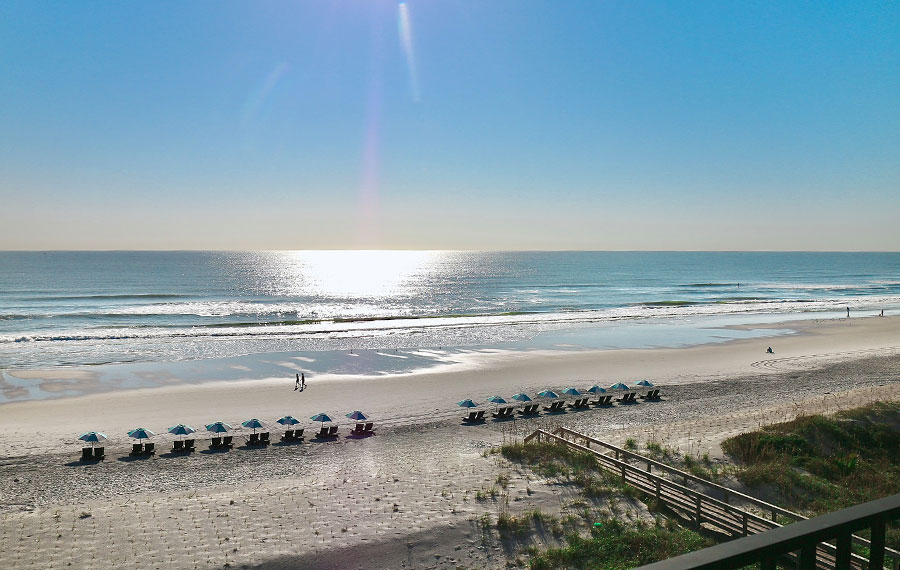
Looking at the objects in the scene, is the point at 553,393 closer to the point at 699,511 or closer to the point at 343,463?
the point at 343,463

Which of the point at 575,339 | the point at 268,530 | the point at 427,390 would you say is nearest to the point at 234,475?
the point at 268,530

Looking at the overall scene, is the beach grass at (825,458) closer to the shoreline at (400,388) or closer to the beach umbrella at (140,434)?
the shoreline at (400,388)

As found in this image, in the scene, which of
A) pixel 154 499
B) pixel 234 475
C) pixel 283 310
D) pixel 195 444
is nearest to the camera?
pixel 154 499

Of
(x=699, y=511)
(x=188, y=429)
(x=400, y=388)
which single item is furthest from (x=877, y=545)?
(x=400, y=388)

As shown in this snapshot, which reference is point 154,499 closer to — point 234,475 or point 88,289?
point 234,475

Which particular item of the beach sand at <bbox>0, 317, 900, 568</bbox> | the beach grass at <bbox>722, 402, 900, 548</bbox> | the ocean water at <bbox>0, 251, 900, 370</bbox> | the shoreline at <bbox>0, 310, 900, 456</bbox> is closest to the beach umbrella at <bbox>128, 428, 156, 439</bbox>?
the beach sand at <bbox>0, 317, 900, 568</bbox>

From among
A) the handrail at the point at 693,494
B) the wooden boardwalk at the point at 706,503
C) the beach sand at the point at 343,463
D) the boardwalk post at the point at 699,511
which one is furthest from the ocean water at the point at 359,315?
the boardwalk post at the point at 699,511
